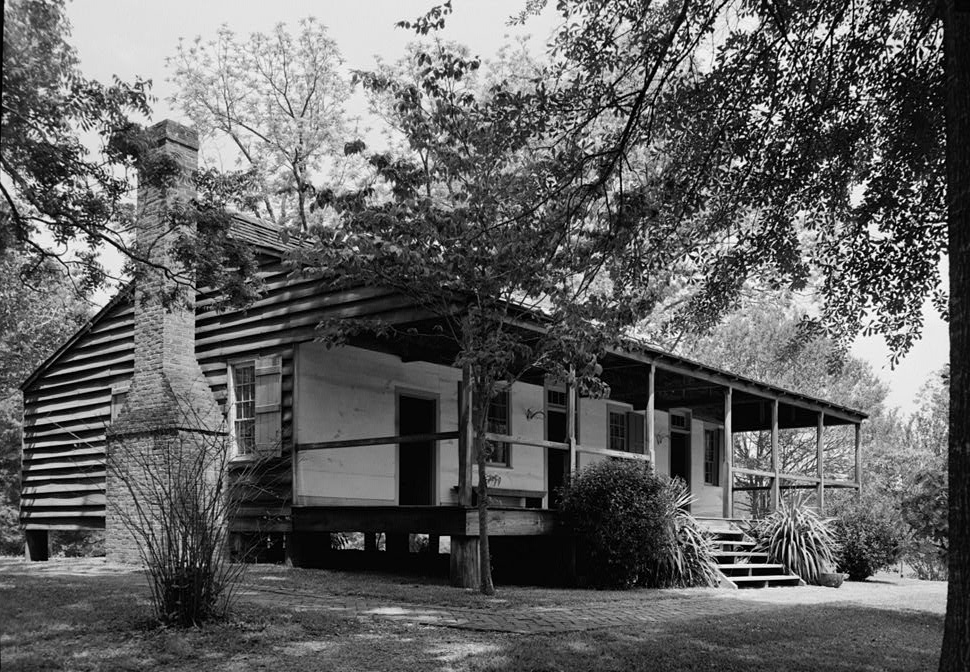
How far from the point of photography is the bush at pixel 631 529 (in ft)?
44.2

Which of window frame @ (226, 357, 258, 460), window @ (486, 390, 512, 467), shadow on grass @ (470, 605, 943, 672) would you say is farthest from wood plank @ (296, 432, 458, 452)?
shadow on grass @ (470, 605, 943, 672)

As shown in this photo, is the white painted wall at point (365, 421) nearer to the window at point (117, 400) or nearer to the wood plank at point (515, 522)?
the wood plank at point (515, 522)

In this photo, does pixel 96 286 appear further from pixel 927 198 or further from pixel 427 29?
pixel 927 198

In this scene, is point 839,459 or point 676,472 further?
point 839,459

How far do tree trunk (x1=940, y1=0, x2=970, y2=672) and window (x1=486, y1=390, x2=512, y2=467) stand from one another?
1227 cm

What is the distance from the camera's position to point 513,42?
29.0m

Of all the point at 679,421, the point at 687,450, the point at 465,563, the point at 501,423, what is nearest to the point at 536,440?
the point at 501,423

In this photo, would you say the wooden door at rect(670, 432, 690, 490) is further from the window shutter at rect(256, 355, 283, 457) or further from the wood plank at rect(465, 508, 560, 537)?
the window shutter at rect(256, 355, 283, 457)

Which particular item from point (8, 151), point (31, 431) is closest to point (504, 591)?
point (8, 151)

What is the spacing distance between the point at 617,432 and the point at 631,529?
809cm

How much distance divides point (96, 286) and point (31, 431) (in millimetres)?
9805

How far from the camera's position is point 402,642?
309 inches

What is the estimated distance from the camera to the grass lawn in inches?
275

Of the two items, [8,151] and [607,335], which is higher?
[8,151]
